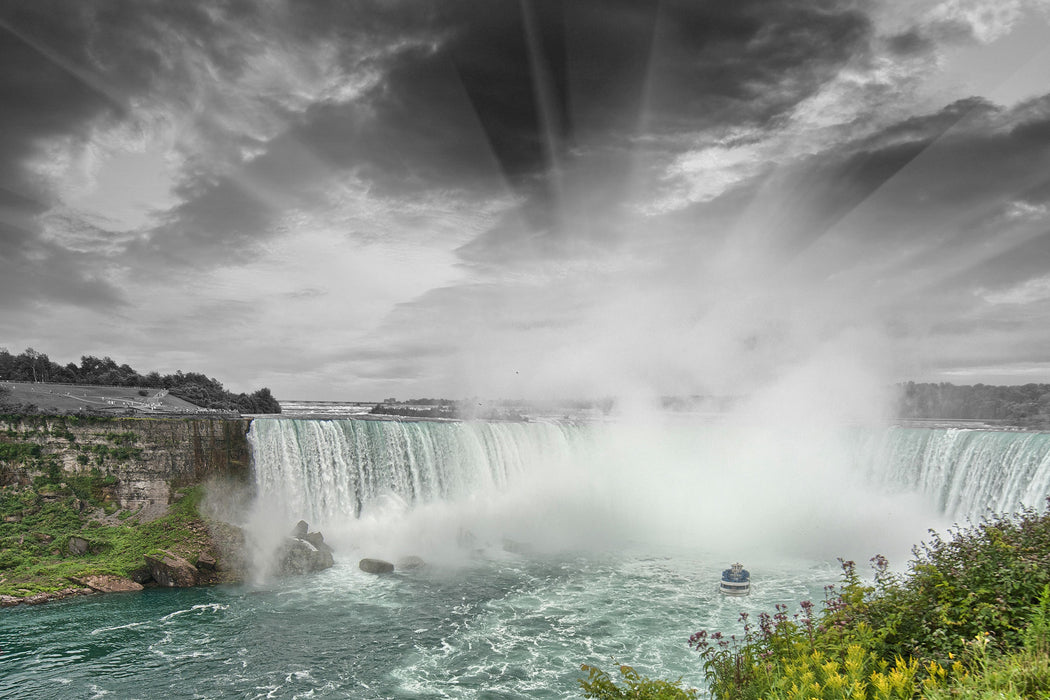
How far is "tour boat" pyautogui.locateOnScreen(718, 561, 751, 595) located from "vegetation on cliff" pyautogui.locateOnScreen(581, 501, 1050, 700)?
52.3 feet

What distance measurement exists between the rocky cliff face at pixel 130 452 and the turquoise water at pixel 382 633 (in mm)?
7017

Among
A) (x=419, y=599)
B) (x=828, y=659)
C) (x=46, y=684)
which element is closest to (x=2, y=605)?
(x=46, y=684)

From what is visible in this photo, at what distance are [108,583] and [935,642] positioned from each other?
96.3 ft

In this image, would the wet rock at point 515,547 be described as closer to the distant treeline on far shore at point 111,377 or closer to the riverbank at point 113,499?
the riverbank at point 113,499

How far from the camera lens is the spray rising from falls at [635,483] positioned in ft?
103

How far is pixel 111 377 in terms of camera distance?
2453 inches

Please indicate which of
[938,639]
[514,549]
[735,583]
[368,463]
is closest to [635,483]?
[514,549]

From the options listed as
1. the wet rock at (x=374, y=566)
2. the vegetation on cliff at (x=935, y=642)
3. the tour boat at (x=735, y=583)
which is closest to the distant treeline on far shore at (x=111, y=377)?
the wet rock at (x=374, y=566)

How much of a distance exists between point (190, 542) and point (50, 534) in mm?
5867

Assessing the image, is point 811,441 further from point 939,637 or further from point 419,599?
point 939,637

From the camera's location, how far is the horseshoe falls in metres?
17.1

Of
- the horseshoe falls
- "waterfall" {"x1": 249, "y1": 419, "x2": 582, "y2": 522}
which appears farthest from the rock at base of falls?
"waterfall" {"x1": 249, "y1": 419, "x2": 582, "y2": 522}

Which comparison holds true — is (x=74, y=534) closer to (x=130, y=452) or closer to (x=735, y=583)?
(x=130, y=452)

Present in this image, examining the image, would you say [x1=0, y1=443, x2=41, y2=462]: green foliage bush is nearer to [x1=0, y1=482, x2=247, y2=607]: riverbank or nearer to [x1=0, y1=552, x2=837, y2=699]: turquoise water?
[x1=0, y1=482, x2=247, y2=607]: riverbank
